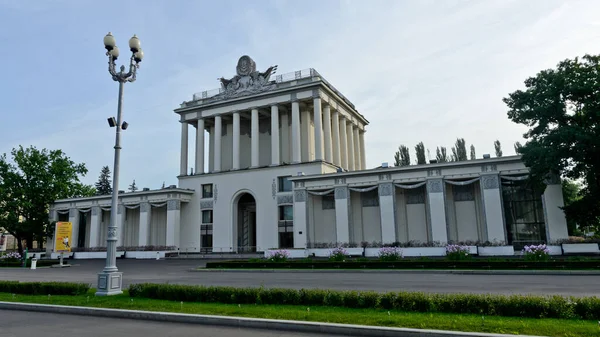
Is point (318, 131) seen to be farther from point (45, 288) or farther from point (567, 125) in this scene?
point (45, 288)

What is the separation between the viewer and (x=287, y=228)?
146 feet

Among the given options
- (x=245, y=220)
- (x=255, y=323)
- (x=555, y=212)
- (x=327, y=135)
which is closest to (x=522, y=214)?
(x=555, y=212)

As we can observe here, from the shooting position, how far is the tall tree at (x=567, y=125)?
85.3 feet

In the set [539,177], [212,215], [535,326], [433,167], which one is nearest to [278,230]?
[212,215]

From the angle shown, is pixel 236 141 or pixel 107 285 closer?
pixel 107 285

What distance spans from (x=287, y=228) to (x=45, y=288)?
31.1 metres

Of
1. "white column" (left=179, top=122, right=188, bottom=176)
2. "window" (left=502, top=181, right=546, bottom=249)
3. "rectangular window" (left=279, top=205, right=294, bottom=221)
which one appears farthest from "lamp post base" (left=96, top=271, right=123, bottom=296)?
"white column" (left=179, top=122, right=188, bottom=176)

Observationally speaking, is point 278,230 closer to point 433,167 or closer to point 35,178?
point 433,167

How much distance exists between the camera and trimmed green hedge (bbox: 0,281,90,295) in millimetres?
14234

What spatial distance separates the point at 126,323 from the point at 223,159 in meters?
45.3

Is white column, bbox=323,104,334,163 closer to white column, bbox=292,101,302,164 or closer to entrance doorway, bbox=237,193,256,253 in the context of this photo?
white column, bbox=292,101,302,164

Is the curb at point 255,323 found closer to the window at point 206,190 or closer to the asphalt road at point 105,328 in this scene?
the asphalt road at point 105,328

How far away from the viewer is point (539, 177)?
29188 millimetres

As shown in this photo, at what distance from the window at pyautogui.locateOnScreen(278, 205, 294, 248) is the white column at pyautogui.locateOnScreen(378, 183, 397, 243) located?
11.5 meters
